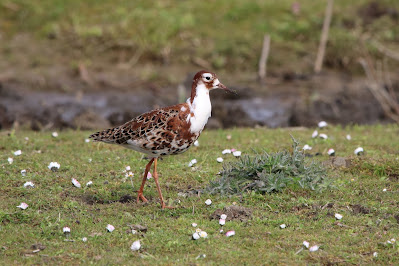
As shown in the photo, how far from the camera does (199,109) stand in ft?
24.8

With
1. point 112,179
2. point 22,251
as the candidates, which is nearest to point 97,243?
point 22,251

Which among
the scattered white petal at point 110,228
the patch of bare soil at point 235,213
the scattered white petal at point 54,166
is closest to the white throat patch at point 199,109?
the patch of bare soil at point 235,213

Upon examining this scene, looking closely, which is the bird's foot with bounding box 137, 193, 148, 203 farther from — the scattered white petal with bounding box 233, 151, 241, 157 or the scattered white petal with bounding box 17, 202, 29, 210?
the scattered white petal with bounding box 233, 151, 241, 157

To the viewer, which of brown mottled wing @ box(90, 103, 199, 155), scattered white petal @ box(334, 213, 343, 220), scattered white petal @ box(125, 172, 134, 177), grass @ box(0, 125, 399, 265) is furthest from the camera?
scattered white petal @ box(125, 172, 134, 177)

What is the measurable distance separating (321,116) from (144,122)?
6.88m

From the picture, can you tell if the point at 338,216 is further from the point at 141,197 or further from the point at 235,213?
the point at 141,197

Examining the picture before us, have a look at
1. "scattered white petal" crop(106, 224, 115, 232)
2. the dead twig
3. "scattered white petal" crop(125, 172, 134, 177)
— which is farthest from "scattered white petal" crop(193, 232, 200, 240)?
the dead twig

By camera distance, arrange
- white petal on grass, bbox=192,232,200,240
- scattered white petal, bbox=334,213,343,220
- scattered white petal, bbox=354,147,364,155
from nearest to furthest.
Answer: white petal on grass, bbox=192,232,200,240 → scattered white petal, bbox=334,213,343,220 → scattered white petal, bbox=354,147,364,155

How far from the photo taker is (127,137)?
7805mm

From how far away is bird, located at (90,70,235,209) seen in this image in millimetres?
7543

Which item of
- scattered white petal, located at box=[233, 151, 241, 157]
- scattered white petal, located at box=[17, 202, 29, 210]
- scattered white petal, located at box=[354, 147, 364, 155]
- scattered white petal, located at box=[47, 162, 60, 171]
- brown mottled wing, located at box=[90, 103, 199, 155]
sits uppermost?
brown mottled wing, located at box=[90, 103, 199, 155]

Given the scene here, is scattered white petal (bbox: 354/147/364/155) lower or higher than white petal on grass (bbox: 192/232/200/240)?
lower

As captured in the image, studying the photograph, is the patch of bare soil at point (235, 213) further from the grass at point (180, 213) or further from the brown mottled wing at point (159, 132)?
the brown mottled wing at point (159, 132)

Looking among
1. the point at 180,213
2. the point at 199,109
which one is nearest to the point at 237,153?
the point at 199,109
